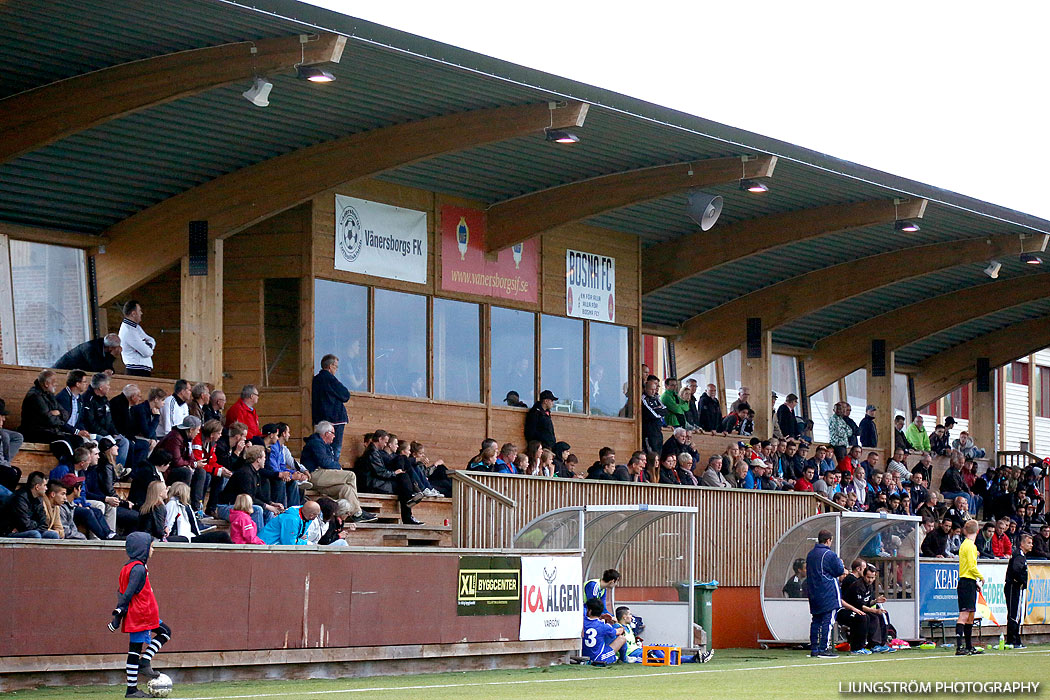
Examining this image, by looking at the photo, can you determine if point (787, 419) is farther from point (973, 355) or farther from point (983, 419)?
point (983, 419)

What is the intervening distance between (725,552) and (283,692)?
34.7 ft

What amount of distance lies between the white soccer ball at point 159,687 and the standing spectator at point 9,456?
377 centimetres

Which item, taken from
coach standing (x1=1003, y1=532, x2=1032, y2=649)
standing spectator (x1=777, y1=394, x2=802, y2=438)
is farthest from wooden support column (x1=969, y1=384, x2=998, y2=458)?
coach standing (x1=1003, y1=532, x2=1032, y2=649)

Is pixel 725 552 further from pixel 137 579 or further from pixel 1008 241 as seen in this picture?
pixel 137 579

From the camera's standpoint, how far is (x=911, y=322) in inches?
1337

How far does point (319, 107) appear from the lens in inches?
→ 758

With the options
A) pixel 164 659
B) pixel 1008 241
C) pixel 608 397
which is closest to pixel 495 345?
pixel 608 397

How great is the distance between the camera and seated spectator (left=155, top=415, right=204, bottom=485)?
1694 centimetres

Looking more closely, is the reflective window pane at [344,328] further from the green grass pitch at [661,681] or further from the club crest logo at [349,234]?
the green grass pitch at [661,681]

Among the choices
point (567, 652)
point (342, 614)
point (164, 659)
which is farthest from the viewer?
point (567, 652)

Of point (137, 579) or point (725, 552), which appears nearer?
point (137, 579)

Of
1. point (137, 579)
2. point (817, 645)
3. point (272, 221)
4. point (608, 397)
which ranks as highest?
point (272, 221)

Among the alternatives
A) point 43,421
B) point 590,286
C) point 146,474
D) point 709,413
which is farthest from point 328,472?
point 709,413

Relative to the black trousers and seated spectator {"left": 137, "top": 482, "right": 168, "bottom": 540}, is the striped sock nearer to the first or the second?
seated spectator {"left": 137, "top": 482, "right": 168, "bottom": 540}
